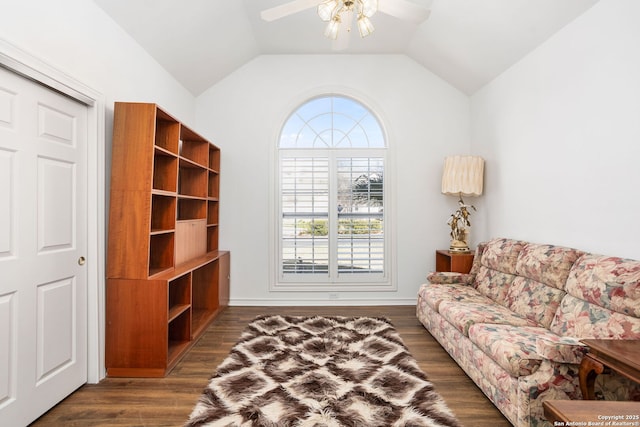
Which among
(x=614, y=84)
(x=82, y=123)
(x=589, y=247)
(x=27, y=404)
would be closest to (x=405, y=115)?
(x=614, y=84)

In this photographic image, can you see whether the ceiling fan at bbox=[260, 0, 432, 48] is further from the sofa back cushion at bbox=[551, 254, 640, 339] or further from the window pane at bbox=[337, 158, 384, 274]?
the window pane at bbox=[337, 158, 384, 274]

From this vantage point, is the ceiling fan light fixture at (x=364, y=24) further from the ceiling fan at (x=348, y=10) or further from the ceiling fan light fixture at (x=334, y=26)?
the ceiling fan light fixture at (x=334, y=26)

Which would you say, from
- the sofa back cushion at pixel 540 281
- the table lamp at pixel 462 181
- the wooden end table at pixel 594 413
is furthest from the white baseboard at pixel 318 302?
the wooden end table at pixel 594 413

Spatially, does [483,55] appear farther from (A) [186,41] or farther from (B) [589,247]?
(A) [186,41]

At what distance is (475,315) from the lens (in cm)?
255

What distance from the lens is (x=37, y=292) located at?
6.57 ft

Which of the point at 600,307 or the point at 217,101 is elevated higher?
the point at 217,101

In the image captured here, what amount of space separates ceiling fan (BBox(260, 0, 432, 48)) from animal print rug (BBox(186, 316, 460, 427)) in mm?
2368

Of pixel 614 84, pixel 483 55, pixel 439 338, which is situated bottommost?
pixel 439 338

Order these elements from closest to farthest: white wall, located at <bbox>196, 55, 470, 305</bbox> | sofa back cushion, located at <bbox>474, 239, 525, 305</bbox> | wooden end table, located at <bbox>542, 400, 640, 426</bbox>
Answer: wooden end table, located at <bbox>542, 400, 640, 426</bbox> → sofa back cushion, located at <bbox>474, 239, 525, 305</bbox> → white wall, located at <bbox>196, 55, 470, 305</bbox>

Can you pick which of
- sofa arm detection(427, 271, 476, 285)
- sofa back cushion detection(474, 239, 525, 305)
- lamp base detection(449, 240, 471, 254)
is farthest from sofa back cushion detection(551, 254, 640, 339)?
lamp base detection(449, 240, 471, 254)

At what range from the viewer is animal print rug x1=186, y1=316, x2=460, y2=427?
6.42 feet

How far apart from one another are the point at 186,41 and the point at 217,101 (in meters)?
1.10

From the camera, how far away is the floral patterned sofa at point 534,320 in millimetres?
1738
